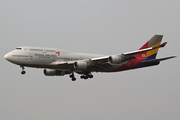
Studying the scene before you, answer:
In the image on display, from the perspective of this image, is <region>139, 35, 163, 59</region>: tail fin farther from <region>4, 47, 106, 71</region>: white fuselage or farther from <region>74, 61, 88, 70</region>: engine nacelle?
<region>4, 47, 106, 71</region>: white fuselage

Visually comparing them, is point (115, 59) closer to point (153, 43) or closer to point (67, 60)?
point (67, 60)

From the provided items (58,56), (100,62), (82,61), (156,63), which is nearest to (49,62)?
(58,56)

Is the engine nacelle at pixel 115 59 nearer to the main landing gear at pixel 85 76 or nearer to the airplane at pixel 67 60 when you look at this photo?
the airplane at pixel 67 60

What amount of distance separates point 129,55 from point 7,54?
18.3 meters

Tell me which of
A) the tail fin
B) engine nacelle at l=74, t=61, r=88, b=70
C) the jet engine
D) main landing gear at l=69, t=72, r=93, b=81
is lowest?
main landing gear at l=69, t=72, r=93, b=81

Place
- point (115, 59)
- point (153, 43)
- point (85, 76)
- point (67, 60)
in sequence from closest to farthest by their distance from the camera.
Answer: point (115, 59)
point (67, 60)
point (85, 76)
point (153, 43)

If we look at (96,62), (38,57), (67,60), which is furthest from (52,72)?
(96,62)

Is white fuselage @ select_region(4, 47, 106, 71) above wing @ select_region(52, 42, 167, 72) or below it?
above

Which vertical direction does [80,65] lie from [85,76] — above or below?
above

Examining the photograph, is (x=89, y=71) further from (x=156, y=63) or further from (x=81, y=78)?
(x=156, y=63)

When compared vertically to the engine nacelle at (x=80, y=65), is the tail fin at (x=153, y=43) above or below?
above

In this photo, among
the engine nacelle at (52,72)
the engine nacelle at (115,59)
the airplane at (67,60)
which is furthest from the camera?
the engine nacelle at (52,72)

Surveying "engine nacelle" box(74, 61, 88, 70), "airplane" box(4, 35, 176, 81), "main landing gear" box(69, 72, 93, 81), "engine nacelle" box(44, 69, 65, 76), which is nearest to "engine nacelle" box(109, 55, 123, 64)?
"airplane" box(4, 35, 176, 81)

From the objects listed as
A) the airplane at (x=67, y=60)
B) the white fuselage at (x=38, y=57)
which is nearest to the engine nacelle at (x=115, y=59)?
the airplane at (x=67, y=60)
